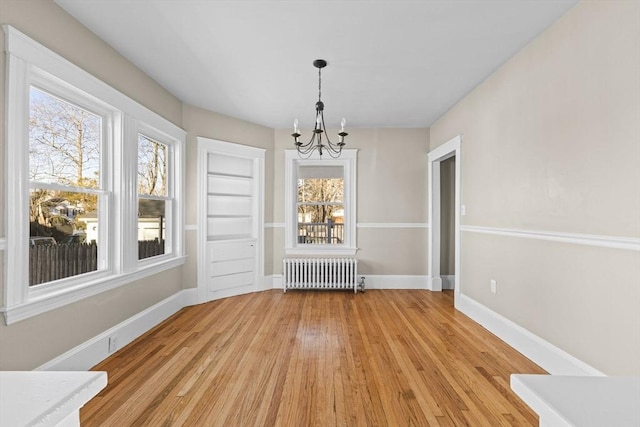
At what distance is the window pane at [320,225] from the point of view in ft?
18.2

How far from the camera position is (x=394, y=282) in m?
5.36

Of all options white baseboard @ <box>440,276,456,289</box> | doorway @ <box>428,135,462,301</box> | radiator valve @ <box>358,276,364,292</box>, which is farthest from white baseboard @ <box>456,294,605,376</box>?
radiator valve @ <box>358,276,364,292</box>

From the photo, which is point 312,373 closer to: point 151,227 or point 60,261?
point 60,261

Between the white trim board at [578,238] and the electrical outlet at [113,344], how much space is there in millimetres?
3651

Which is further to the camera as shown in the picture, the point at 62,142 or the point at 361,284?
the point at 361,284

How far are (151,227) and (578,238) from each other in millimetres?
3930

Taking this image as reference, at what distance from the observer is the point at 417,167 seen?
537 cm

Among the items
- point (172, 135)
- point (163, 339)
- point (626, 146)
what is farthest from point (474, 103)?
point (163, 339)

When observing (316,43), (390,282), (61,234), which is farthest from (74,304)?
(390,282)

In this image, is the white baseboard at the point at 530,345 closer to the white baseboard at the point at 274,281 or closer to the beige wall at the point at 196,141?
the white baseboard at the point at 274,281

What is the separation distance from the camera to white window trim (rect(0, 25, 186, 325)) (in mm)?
1965

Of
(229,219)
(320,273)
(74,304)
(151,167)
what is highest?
(151,167)

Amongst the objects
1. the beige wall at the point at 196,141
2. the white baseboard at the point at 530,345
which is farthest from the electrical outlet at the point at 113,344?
the white baseboard at the point at 530,345

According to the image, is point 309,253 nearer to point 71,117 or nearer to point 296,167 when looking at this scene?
point 296,167
